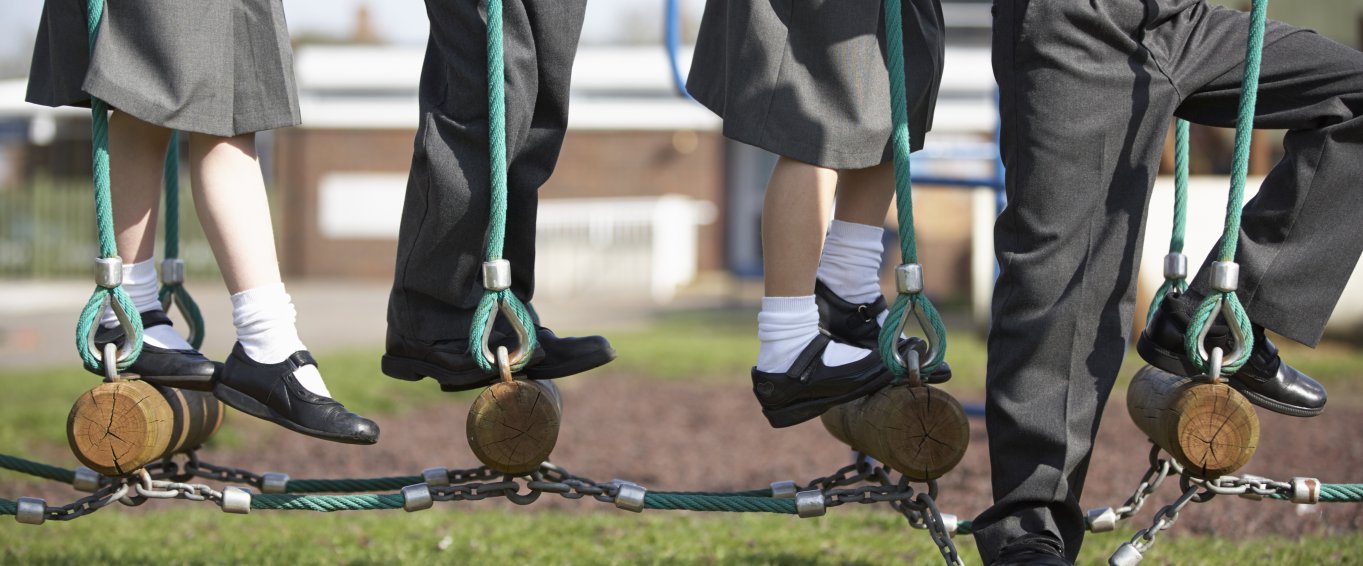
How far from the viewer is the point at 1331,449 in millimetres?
5703

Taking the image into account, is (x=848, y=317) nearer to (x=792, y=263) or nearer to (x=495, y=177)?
(x=792, y=263)

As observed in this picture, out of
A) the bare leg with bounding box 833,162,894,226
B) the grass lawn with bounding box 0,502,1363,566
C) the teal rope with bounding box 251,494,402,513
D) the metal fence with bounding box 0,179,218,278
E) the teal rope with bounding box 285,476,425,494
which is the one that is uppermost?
the bare leg with bounding box 833,162,894,226

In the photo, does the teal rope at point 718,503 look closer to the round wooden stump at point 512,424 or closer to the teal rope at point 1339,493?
the round wooden stump at point 512,424

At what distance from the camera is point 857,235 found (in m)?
2.79

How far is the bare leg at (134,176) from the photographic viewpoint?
2.64m

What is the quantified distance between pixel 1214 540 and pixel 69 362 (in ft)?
25.6

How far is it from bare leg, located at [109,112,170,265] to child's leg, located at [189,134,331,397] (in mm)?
146

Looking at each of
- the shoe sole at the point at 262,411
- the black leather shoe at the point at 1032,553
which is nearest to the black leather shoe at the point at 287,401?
the shoe sole at the point at 262,411

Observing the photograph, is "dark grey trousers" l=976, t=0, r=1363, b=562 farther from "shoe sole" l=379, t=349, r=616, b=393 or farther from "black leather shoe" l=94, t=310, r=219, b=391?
"black leather shoe" l=94, t=310, r=219, b=391

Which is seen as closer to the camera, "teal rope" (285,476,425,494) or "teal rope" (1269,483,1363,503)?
"teal rope" (1269,483,1363,503)

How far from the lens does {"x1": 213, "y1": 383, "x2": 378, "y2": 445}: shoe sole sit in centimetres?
246

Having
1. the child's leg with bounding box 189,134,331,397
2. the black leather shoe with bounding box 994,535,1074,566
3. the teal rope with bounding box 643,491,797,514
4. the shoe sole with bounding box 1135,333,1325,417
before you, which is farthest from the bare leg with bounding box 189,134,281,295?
the shoe sole with bounding box 1135,333,1325,417

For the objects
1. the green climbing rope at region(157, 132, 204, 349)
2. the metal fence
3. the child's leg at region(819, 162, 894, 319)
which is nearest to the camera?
the child's leg at region(819, 162, 894, 319)

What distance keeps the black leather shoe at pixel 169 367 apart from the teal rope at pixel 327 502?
0.27 meters
